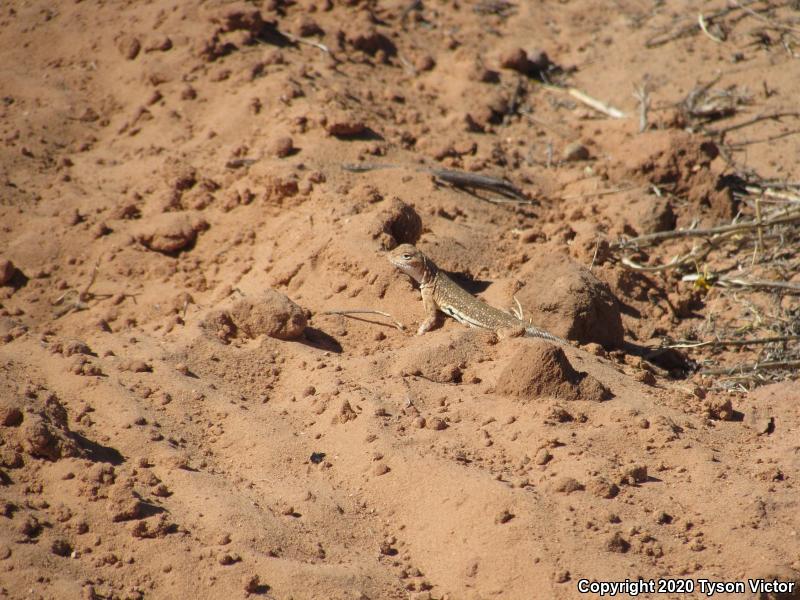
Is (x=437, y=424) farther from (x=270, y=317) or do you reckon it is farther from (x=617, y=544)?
(x=270, y=317)

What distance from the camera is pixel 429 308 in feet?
22.0

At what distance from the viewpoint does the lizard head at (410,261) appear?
6.59 m

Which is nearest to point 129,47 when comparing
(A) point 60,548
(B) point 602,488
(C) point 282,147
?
(C) point 282,147

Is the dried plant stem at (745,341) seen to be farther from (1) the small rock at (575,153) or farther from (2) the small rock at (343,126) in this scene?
(2) the small rock at (343,126)

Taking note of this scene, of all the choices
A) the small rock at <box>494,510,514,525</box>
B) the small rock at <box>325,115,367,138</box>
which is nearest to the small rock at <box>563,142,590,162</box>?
the small rock at <box>325,115,367,138</box>

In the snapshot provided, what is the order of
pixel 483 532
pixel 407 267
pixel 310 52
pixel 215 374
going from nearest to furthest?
pixel 483 532
pixel 215 374
pixel 407 267
pixel 310 52

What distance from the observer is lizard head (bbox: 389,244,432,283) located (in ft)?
21.6

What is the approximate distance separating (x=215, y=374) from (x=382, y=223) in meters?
2.01

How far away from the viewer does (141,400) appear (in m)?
5.32

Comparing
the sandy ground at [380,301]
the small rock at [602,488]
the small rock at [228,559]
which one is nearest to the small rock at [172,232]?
the sandy ground at [380,301]

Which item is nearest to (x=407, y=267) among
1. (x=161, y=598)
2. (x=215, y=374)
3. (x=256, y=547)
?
(x=215, y=374)

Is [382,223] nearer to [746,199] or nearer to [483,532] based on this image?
[483,532]

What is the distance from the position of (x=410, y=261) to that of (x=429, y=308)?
423 mm

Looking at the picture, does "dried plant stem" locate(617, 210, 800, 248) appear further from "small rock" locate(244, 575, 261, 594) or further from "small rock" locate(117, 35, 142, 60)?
"small rock" locate(117, 35, 142, 60)
